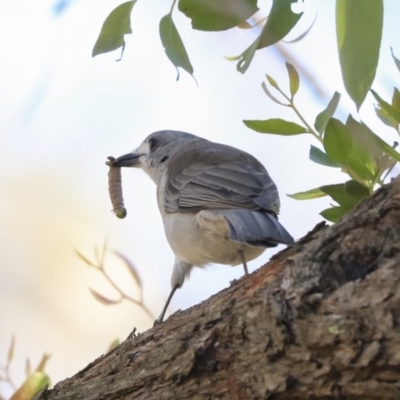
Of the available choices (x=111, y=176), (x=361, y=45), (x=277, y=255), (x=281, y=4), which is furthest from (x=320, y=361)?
(x=111, y=176)

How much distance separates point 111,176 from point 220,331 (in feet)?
6.56

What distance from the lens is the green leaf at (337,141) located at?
140 cm

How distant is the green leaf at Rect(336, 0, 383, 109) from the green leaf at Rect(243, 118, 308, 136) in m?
0.27

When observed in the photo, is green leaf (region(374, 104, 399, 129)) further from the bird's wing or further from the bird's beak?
the bird's beak

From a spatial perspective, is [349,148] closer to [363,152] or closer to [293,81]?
[363,152]

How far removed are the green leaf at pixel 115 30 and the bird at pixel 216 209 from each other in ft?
2.22

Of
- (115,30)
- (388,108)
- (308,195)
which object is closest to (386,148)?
(388,108)

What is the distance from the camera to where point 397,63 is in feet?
4.50

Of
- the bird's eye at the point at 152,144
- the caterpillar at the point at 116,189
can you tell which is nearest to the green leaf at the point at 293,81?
the caterpillar at the point at 116,189

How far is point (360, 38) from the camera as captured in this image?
134 centimetres

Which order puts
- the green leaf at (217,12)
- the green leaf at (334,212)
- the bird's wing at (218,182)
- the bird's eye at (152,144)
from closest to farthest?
1. the green leaf at (217,12)
2. the green leaf at (334,212)
3. the bird's wing at (218,182)
4. the bird's eye at (152,144)

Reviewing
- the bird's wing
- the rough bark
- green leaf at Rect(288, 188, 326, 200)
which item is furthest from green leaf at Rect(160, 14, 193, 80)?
the bird's wing

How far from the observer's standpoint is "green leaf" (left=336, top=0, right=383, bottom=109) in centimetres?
133

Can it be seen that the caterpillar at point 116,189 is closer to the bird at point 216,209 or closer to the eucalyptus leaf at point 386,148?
the bird at point 216,209
